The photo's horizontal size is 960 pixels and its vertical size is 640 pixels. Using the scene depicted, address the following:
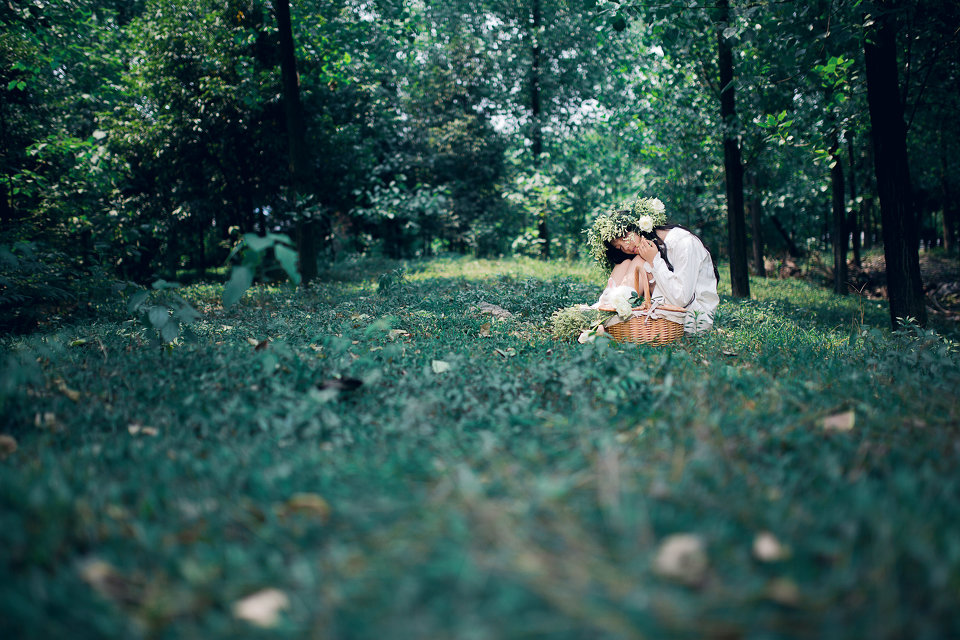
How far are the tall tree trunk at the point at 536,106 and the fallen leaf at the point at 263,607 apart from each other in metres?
18.3

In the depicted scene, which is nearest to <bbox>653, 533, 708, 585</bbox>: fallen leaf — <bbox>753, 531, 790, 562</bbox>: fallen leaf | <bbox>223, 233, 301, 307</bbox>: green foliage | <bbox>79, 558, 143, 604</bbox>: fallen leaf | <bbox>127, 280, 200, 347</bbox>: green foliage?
<bbox>753, 531, 790, 562</bbox>: fallen leaf

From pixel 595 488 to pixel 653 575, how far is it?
416 mm

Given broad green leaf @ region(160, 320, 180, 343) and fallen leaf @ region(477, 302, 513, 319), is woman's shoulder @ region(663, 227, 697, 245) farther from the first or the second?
broad green leaf @ region(160, 320, 180, 343)

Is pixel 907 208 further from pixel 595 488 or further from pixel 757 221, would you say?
pixel 757 221

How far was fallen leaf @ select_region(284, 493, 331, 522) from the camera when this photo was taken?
185 cm

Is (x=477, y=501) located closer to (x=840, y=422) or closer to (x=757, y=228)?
(x=840, y=422)

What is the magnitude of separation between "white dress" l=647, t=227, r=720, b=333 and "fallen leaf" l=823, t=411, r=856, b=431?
301 cm

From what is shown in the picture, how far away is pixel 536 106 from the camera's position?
21078mm

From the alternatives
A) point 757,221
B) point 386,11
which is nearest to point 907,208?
point 386,11

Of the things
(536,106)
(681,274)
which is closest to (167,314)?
(681,274)

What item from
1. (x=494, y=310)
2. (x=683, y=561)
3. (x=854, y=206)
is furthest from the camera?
(x=854, y=206)

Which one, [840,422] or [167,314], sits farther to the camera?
[167,314]

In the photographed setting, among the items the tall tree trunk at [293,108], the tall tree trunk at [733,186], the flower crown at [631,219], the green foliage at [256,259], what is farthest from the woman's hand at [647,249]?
the tall tree trunk at [293,108]

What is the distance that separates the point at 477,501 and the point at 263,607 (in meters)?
0.64
